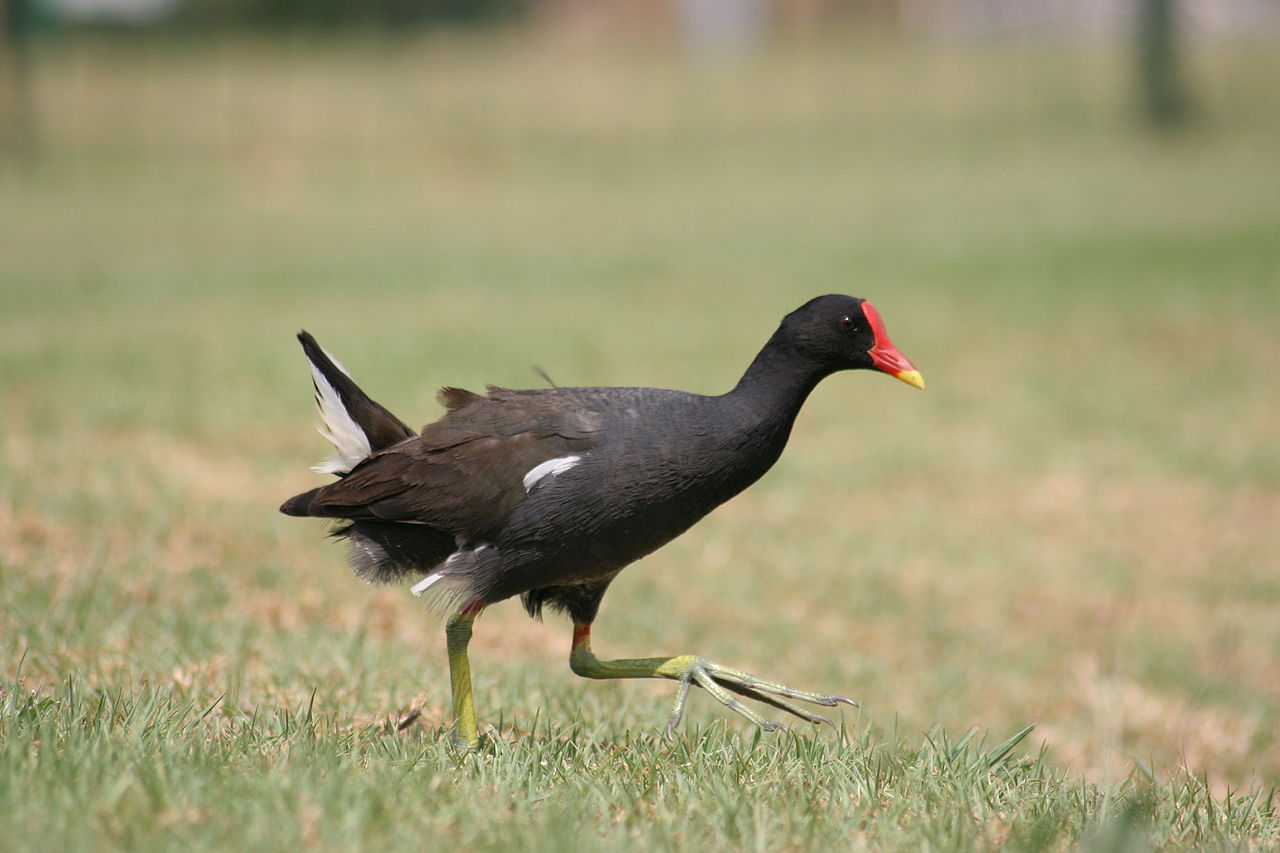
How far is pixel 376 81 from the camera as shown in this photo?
2986 cm

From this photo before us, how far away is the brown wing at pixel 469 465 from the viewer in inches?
157

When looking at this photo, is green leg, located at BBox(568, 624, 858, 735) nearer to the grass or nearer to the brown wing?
the grass

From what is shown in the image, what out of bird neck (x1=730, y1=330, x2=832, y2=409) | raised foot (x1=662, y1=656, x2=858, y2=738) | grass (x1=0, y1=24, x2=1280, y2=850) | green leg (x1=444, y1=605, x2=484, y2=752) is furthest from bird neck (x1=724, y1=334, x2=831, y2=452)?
green leg (x1=444, y1=605, x2=484, y2=752)

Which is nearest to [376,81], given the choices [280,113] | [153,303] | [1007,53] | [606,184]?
[280,113]

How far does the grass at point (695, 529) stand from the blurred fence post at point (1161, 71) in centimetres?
298

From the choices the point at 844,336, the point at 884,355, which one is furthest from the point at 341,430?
the point at 884,355

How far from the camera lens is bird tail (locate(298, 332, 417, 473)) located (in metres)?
4.39

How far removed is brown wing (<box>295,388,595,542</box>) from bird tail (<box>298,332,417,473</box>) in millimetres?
163

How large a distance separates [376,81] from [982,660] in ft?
84.3

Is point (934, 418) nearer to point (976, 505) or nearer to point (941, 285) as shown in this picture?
point (976, 505)

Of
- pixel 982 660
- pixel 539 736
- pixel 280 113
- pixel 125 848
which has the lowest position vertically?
pixel 982 660

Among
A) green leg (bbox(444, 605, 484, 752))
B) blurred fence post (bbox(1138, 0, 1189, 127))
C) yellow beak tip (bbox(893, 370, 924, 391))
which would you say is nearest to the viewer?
green leg (bbox(444, 605, 484, 752))

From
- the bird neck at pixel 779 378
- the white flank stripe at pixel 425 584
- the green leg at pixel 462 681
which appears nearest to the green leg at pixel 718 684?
the green leg at pixel 462 681

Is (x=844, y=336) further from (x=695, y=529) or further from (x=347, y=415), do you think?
(x=695, y=529)
